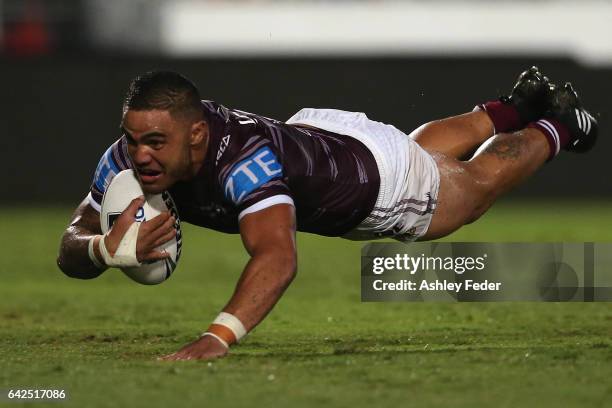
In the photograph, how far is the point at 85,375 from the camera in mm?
5184

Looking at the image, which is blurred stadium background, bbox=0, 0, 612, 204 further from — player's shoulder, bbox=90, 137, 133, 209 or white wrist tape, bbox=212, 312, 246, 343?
white wrist tape, bbox=212, 312, 246, 343

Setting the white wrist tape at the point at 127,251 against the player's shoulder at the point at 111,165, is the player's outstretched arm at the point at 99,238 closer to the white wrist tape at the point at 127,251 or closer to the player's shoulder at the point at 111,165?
the white wrist tape at the point at 127,251

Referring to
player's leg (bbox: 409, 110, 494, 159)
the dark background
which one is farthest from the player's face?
the dark background

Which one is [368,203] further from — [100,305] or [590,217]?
[590,217]

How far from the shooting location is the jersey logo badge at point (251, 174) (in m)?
→ 5.54

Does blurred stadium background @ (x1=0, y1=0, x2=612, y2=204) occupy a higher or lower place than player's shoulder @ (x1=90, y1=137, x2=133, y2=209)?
higher

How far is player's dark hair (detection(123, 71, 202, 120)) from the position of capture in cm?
555

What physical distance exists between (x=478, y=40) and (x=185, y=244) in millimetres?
9153

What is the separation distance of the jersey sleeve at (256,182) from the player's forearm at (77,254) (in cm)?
84

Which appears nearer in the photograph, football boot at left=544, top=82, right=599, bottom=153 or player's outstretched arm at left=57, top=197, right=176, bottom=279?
player's outstretched arm at left=57, top=197, right=176, bottom=279

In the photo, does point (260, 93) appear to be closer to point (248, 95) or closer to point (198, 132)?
point (248, 95)

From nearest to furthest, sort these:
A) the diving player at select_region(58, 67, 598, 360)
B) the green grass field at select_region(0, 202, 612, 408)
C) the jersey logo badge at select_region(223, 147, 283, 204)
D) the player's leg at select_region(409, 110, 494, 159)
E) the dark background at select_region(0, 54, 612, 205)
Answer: the green grass field at select_region(0, 202, 612, 408), the diving player at select_region(58, 67, 598, 360), the jersey logo badge at select_region(223, 147, 283, 204), the player's leg at select_region(409, 110, 494, 159), the dark background at select_region(0, 54, 612, 205)

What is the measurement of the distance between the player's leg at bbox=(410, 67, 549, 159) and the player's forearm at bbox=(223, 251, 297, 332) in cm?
202

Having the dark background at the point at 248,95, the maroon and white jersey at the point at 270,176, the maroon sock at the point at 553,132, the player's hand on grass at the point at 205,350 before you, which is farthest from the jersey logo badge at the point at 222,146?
the dark background at the point at 248,95
